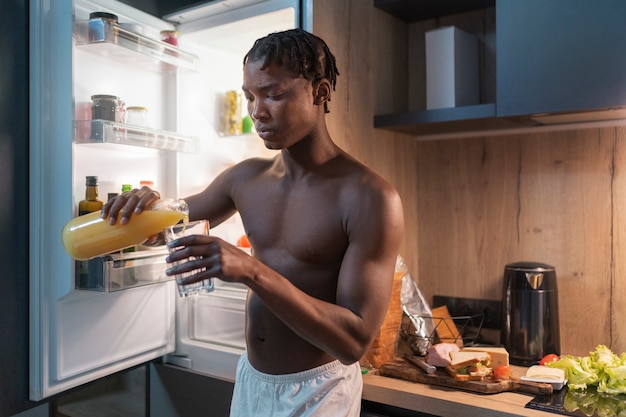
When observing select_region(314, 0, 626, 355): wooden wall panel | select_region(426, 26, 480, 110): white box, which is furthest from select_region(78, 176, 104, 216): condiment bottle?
select_region(426, 26, 480, 110): white box

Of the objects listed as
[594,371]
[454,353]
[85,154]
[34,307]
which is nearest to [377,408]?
[454,353]

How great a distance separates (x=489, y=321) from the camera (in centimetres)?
187

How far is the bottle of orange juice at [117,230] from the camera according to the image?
3.54 feet

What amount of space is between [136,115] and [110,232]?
19.8 inches

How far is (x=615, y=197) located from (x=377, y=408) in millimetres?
947

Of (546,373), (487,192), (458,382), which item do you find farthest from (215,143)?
(546,373)

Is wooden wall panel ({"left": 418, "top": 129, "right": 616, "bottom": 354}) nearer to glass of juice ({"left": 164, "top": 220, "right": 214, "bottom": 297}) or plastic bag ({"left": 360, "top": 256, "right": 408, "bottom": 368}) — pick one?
plastic bag ({"left": 360, "top": 256, "right": 408, "bottom": 368})

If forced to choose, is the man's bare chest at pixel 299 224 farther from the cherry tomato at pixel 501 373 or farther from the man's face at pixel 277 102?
the cherry tomato at pixel 501 373

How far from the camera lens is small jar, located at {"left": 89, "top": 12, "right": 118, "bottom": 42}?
1.33m

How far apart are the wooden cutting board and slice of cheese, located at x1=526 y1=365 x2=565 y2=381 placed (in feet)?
0.12

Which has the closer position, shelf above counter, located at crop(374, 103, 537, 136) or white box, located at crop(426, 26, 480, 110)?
shelf above counter, located at crop(374, 103, 537, 136)

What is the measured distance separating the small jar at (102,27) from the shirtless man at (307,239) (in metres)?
0.41

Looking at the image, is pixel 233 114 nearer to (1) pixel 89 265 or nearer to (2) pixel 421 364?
(1) pixel 89 265

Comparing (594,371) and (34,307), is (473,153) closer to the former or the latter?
(594,371)
